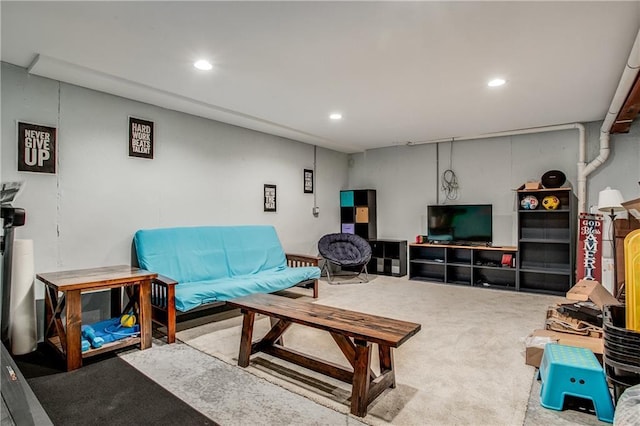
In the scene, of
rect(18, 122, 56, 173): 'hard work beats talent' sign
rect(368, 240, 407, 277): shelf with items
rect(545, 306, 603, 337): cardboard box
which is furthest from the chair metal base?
rect(18, 122, 56, 173): 'hard work beats talent' sign

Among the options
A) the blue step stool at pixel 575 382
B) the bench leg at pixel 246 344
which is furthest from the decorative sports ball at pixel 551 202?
the bench leg at pixel 246 344

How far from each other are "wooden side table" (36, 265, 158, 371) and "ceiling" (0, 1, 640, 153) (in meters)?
1.80

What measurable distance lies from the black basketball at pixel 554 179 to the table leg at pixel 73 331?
577cm

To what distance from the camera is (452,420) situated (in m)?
2.01

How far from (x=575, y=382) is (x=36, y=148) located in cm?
449

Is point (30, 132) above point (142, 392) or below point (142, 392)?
above

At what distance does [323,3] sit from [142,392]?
2.73 m

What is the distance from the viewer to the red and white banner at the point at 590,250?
459 cm

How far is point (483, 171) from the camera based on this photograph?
5902 mm

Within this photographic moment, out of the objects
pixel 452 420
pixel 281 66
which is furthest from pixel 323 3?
pixel 452 420

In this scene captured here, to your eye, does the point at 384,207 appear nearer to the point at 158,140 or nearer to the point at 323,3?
the point at 158,140

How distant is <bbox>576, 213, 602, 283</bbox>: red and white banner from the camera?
4586mm

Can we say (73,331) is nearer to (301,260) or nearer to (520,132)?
(301,260)

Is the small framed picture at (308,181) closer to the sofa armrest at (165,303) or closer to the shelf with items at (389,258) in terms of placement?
the shelf with items at (389,258)
